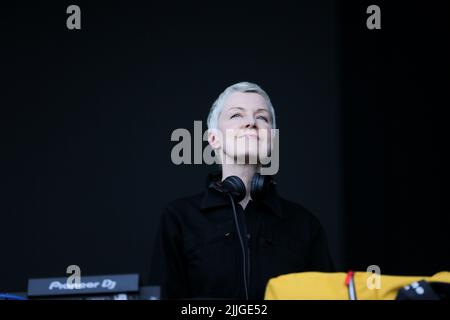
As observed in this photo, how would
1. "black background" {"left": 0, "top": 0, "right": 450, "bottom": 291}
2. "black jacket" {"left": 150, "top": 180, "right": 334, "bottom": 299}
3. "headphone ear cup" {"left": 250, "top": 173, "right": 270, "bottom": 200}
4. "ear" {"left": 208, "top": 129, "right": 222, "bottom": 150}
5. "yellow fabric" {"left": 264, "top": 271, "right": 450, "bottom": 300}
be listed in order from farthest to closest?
"black background" {"left": 0, "top": 0, "right": 450, "bottom": 291}, "ear" {"left": 208, "top": 129, "right": 222, "bottom": 150}, "headphone ear cup" {"left": 250, "top": 173, "right": 270, "bottom": 200}, "black jacket" {"left": 150, "top": 180, "right": 334, "bottom": 299}, "yellow fabric" {"left": 264, "top": 271, "right": 450, "bottom": 300}

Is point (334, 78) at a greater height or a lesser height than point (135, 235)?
greater

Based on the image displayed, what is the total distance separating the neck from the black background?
38.4 inches

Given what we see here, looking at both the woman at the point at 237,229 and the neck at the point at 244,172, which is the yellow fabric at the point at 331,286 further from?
the neck at the point at 244,172

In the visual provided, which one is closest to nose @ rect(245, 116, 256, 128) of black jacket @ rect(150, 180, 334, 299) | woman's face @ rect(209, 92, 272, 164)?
woman's face @ rect(209, 92, 272, 164)

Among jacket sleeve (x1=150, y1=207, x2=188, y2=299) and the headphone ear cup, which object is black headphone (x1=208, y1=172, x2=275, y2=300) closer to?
the headphone ear cup

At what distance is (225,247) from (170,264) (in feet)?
0.58

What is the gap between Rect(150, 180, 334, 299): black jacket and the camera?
193 cm

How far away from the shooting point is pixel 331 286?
1320 mm

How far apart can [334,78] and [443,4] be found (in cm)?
58

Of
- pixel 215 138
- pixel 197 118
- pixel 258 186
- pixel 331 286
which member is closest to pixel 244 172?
pixel 258 186

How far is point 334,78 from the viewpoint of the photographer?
10.6 feet

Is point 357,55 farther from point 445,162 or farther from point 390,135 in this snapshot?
point 445,162
